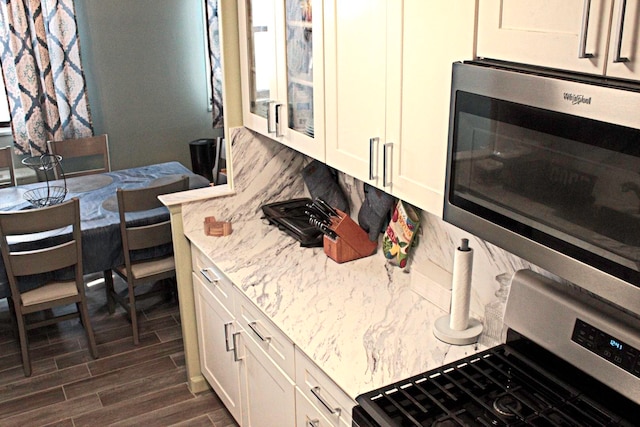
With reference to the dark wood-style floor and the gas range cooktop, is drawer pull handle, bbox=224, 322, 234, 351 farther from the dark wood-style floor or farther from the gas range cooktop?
the gas range cooktop

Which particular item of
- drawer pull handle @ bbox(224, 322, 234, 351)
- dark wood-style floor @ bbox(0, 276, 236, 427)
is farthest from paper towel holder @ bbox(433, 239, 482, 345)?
dark wood-style floor @ bbox(0, 276, 236, 427)

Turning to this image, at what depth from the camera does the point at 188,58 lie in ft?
19.0

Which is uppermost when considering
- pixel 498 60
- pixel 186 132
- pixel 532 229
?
pixel 498 60

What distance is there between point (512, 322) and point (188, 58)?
14.7 ft

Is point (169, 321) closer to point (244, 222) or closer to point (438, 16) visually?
point (244, 222)

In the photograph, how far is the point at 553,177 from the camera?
1441mm

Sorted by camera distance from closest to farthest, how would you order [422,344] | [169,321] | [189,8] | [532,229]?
1. [532,229]
2. [422,344]
3. [169,321]
4. [189,8]

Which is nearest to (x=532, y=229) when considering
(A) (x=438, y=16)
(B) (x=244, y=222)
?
(A) (x=438, y=16)

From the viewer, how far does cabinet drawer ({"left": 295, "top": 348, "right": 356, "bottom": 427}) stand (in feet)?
6.64

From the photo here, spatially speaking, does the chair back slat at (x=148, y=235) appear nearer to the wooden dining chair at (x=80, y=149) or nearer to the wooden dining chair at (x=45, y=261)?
the wooden dining chair at (x=45, y=261)

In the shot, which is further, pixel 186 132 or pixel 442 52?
pixel 186 132

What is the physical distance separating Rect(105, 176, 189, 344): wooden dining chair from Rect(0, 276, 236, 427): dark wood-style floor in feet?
0.53

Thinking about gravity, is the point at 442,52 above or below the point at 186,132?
above

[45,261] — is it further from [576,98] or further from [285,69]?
[576,98]
